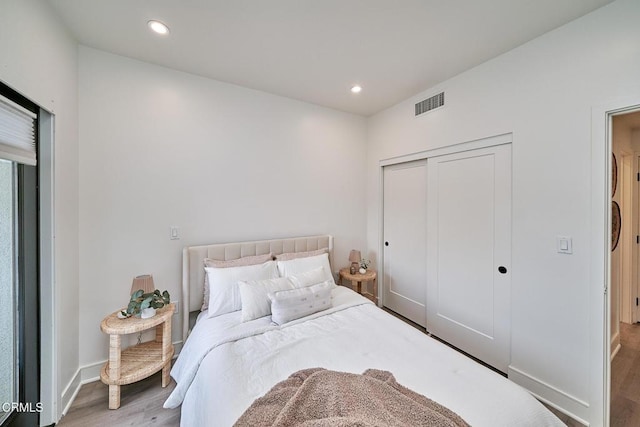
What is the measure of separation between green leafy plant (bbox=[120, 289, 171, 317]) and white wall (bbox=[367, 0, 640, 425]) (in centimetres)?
295

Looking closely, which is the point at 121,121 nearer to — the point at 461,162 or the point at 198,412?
the point at 198,412

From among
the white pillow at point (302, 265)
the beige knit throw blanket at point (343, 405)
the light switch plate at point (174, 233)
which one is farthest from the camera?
the white pillow at point (302, 265)

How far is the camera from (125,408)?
1793 mm

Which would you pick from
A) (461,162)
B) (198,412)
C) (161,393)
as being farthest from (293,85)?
(161,393)

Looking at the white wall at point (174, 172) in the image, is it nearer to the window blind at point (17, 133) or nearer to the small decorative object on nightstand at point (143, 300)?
the small decorative object on nightstand at point (143, 300)

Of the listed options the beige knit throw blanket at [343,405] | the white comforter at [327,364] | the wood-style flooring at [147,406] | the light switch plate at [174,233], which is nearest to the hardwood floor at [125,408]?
the wood-style flooring at [147,406]

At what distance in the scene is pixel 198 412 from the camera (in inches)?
51.6

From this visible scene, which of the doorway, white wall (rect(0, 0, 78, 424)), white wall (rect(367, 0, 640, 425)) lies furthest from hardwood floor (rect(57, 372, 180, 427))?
the doorway

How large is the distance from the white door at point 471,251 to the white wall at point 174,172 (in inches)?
54.1

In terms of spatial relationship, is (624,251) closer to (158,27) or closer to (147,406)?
(147,406)

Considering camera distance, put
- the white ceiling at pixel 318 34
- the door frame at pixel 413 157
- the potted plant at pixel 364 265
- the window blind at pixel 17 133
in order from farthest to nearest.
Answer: the potted plant at pixel 364 265 < the door frame at pixel 413 157 < the white ceiling at pixel 318 34 < the window blind at pixel 17 133

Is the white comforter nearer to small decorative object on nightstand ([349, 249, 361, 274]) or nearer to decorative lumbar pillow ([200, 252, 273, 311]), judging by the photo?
decorative lumbar pillow ([200, 252, 273, 311])

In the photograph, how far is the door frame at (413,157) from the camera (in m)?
2.21

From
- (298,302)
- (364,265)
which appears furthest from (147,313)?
(364,265)
